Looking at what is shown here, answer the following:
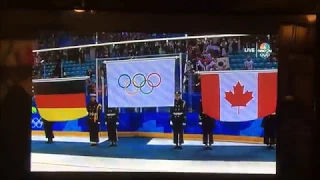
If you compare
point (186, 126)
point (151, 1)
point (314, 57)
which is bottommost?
point (186, 126)

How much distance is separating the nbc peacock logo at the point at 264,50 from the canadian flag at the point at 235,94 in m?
0.08

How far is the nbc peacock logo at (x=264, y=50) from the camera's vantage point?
6.54 ft

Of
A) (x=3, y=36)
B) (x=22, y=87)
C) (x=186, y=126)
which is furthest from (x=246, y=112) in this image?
(x=3, y=36)

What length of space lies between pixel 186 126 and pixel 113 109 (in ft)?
1.19

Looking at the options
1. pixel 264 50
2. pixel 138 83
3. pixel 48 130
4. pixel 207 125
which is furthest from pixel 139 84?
pixel 264 50

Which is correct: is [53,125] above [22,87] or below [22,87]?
below

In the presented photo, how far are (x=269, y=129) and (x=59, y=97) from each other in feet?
3.41

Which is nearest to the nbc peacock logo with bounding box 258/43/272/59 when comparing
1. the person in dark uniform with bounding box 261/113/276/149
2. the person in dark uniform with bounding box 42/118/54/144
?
the person in dark uniform with bounding box 261/113/276/149

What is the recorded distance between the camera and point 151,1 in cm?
207

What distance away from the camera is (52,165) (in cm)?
203

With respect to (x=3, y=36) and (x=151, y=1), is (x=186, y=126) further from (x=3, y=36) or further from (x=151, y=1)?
(x=3, y=36)

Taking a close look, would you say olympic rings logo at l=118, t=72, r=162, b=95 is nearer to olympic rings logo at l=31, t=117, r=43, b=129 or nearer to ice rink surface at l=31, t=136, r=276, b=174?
ice rink surface at l=31, t=136, r=276, b=174

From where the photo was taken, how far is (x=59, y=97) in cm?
201

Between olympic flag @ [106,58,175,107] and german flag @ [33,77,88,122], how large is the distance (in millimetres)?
141
